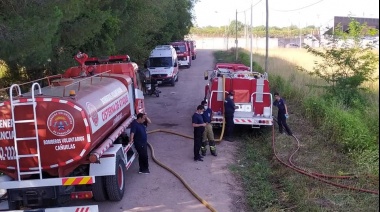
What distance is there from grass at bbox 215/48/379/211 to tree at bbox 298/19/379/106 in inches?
80.5

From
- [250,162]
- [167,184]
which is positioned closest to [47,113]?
[167,184]

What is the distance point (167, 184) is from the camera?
32.2ft

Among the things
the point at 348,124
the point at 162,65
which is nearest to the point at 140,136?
the point at 348,124

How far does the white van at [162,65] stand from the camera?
27594 mm

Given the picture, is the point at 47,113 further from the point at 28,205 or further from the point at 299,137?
the point at 299,137

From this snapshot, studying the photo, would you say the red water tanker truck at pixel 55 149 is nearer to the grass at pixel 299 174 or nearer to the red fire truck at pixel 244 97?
the grass at pixel 299 174

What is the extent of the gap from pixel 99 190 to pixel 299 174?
4398 mm

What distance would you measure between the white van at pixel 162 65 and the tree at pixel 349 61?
12544 millimetres

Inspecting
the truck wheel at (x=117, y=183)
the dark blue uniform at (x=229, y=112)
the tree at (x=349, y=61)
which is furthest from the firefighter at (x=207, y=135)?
the tree at (x=349, y=61)

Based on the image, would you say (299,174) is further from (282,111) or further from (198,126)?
(282,111)

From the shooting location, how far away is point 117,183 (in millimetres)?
8625

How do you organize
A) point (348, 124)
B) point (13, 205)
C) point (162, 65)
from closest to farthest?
1. point (13, 205)
2. point (348, 124)
3. point (162, 65)

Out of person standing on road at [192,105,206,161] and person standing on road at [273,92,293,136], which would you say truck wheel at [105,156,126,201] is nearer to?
person standing on road at [192,105,206,161]

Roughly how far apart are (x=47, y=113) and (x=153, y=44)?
1096 inches
